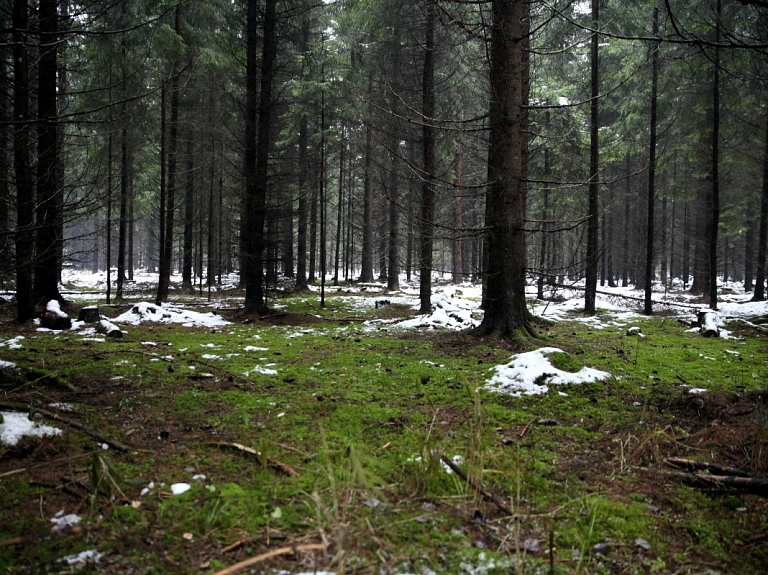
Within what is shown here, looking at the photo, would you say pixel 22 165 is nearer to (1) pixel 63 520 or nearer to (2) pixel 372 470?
(1) pixel 63 520

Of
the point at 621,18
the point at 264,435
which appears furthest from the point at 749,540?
the point at 621,18

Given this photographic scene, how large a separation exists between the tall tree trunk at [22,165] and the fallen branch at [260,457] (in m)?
3.04

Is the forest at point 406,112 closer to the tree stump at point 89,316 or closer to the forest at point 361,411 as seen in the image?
the forest at point 361,411

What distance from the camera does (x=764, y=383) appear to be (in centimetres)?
528

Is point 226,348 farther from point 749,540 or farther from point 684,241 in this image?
point 684,241

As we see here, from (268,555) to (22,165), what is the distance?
648cm

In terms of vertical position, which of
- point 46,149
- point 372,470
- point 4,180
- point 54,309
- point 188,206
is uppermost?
point 188,206

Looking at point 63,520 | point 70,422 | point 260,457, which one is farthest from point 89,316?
point 63,520

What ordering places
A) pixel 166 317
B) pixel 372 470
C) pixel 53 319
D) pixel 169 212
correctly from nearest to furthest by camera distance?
pixel 372 470 → pixel 53 319 → pixel 166 317 → pixel 169 212

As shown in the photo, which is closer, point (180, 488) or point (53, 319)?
point (180, 488)

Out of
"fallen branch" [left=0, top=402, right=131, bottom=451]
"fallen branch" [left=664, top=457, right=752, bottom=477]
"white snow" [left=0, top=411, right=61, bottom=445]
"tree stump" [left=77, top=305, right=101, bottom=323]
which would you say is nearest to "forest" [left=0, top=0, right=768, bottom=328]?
"tree stump" [left=77, top=305, right=101, bottom=323]

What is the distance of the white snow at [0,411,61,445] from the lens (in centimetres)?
298

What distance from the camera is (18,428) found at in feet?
10.2

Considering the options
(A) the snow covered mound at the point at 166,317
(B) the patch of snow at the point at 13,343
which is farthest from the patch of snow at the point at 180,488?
(A) the snow covered mound at the point at 166,317
